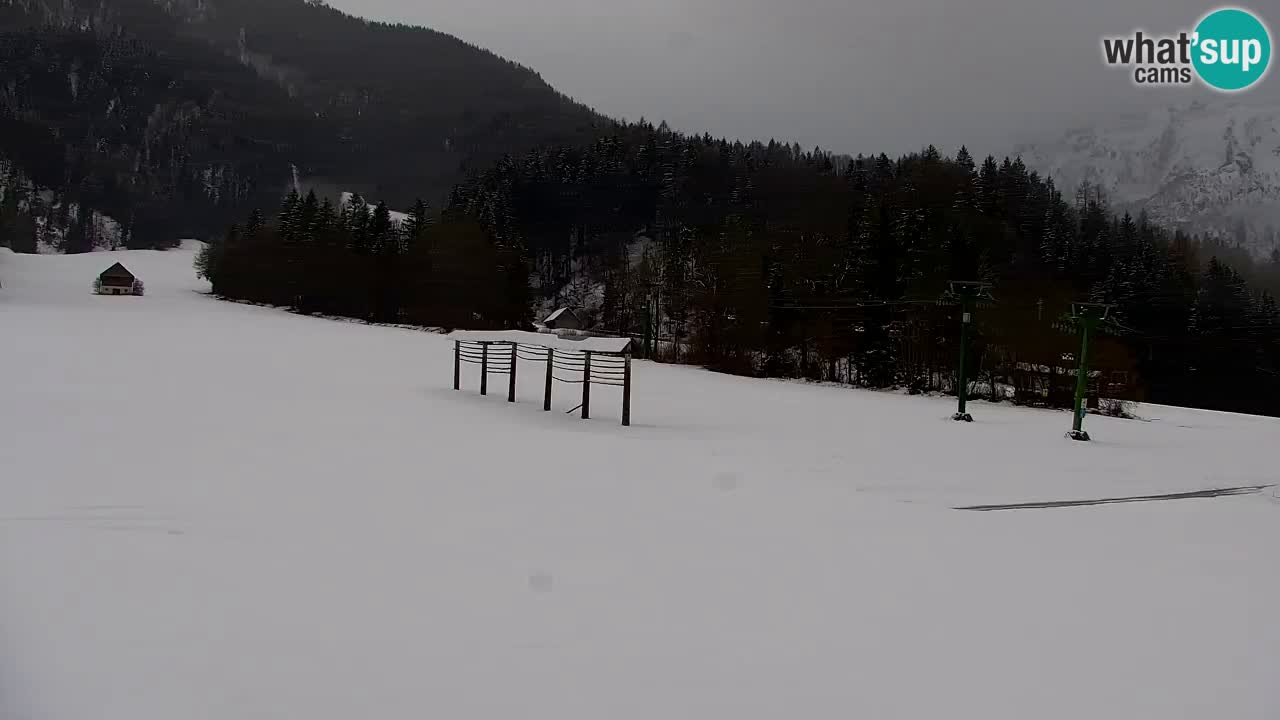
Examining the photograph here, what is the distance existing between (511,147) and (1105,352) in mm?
174447

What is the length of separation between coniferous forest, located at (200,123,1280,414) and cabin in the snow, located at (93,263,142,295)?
1046 centimetres

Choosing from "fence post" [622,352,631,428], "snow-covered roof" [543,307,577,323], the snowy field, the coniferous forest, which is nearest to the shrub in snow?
the coniferous forest

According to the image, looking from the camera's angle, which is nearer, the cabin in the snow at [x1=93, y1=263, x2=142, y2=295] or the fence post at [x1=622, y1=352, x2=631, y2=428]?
the fence post at [x1=622, y1=352, x2=631, y2=428]

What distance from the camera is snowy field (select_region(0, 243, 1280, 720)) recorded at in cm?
456

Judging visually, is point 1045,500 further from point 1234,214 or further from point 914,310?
point 1234,214

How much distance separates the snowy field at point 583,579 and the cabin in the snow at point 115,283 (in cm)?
8576

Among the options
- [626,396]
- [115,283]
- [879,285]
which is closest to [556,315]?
[879,285]

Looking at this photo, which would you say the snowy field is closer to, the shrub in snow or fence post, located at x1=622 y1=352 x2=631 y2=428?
fence post, located at x1=622 y1=352 x2=631 y2=428

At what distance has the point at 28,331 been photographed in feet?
117

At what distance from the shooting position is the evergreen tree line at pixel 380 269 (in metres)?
66.0

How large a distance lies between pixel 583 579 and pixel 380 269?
7299 centimetres

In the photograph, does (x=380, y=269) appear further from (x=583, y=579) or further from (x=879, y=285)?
(x=583, y=579)

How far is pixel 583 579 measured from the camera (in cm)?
646

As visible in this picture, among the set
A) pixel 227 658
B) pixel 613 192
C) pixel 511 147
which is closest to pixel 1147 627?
pixel 227 658
